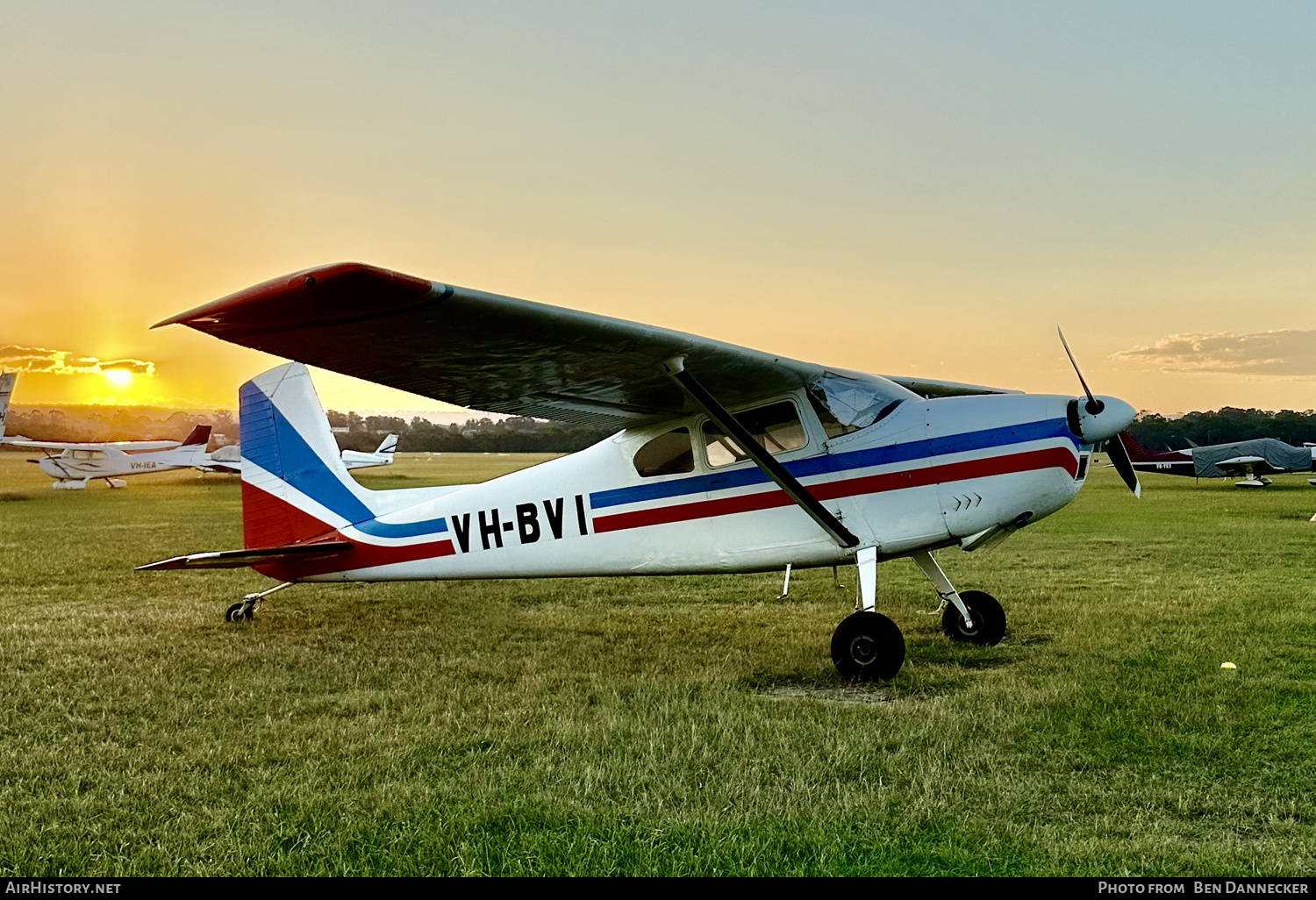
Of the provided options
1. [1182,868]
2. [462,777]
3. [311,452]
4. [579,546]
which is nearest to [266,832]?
[462,777]

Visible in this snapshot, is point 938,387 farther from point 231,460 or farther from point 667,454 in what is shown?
point 231,460

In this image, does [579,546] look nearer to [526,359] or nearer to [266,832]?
[526,359]

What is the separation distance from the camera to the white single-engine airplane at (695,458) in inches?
213

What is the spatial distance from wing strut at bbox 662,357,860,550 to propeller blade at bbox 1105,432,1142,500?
209cm

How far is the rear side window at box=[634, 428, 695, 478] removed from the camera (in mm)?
7027

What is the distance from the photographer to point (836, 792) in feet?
12.7

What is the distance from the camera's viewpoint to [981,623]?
24.1ft

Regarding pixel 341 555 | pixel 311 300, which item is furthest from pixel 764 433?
pixel 341 555

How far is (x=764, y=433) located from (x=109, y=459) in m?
41.8

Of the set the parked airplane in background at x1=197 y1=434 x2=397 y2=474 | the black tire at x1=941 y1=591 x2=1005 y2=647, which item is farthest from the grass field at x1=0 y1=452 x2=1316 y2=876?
the parked airplane in background at x1=197 y1=434 x2=397 y2=474

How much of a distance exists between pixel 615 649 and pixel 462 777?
332 centimetres

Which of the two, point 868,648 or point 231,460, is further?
point 231,460

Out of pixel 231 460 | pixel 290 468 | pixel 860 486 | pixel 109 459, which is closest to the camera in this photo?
pixel 860 486

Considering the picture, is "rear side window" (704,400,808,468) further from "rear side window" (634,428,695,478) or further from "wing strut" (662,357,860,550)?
"wing strut" (662,357,860,550)
